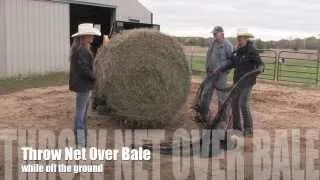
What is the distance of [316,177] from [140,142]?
2.66m

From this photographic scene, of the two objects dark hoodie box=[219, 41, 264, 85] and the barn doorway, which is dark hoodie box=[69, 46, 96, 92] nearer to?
dark hoodie box=[219, 41, 264, 85]

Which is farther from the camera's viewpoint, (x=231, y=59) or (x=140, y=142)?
(x=231, y=59)

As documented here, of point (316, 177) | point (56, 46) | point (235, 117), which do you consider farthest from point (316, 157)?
point (56, 46)

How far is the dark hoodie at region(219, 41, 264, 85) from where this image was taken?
29.5 feet

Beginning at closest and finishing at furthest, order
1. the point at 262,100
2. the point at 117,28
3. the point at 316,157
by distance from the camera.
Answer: the point at 316,157
the point at 262,100
the point at 117,28

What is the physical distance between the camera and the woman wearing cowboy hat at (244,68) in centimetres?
898

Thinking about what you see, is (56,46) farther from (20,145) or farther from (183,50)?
(20,145)

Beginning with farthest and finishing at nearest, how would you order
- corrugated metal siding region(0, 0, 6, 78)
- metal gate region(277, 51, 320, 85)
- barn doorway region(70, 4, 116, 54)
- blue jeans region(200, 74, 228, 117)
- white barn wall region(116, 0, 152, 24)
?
barn doorway region(70, 4, 116, 54) < white barn wall region(116, 0, 152, 24) < metal gate region(277, 51, 320, 85) < corrugated metal siding region(0, 0, 6, 78) < blue jeans region(200, 74, 228, 117)

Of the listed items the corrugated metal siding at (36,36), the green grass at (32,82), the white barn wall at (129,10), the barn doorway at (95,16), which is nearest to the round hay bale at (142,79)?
the green grass at (32,82)

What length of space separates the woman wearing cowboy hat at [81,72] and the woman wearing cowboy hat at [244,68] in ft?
7.51

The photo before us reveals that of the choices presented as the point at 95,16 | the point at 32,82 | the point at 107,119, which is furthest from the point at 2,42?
the point at 107,119

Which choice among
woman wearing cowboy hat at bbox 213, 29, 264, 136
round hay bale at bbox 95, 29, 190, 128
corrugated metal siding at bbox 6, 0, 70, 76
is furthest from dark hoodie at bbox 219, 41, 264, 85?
corrugated metal siding at bbox 6, 0, 70, 76

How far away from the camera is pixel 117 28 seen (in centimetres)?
1595

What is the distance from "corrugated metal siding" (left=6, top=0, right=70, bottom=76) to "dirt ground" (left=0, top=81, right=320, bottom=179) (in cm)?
405
